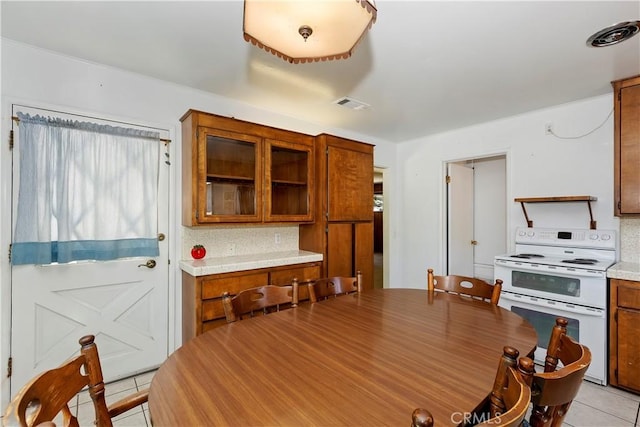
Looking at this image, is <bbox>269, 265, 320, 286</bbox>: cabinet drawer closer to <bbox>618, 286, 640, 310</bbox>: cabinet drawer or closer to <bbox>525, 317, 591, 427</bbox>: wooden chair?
<bbox>525, 317, 591, 427</bbox>: wooden chair

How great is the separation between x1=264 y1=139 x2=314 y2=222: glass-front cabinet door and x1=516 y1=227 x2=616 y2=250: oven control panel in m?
2.36

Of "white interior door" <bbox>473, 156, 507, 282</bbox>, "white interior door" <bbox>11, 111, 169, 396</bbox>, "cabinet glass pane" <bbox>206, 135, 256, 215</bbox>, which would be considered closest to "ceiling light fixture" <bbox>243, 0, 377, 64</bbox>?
"cabinet glass pane" <bbox>206, 135, 256, 215</bbox>

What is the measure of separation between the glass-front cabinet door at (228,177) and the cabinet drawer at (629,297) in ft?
9.83

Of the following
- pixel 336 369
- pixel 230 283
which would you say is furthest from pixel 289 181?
pixel 336 369

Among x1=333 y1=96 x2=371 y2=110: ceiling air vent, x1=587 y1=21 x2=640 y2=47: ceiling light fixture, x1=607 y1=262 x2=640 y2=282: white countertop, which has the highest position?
x1=587 y1=21 x2=640 y2=47: ceiling light fixture

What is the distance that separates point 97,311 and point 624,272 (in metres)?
4.09

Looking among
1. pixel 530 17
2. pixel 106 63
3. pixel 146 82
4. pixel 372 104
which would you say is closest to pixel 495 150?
pixel 372 104

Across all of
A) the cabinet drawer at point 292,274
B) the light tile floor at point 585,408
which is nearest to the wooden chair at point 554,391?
the light tile floor at point 585,408

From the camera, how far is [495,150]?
3.62m

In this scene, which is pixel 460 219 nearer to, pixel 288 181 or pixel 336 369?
pixel 288 181

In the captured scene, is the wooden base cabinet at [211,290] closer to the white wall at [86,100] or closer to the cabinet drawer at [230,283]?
the cabinet drawer at [230,283]

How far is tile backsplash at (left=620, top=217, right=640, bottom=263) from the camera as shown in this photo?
2689mm

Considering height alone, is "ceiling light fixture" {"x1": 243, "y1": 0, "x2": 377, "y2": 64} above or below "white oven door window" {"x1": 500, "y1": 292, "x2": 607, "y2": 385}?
above

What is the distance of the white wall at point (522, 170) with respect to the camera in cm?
290
